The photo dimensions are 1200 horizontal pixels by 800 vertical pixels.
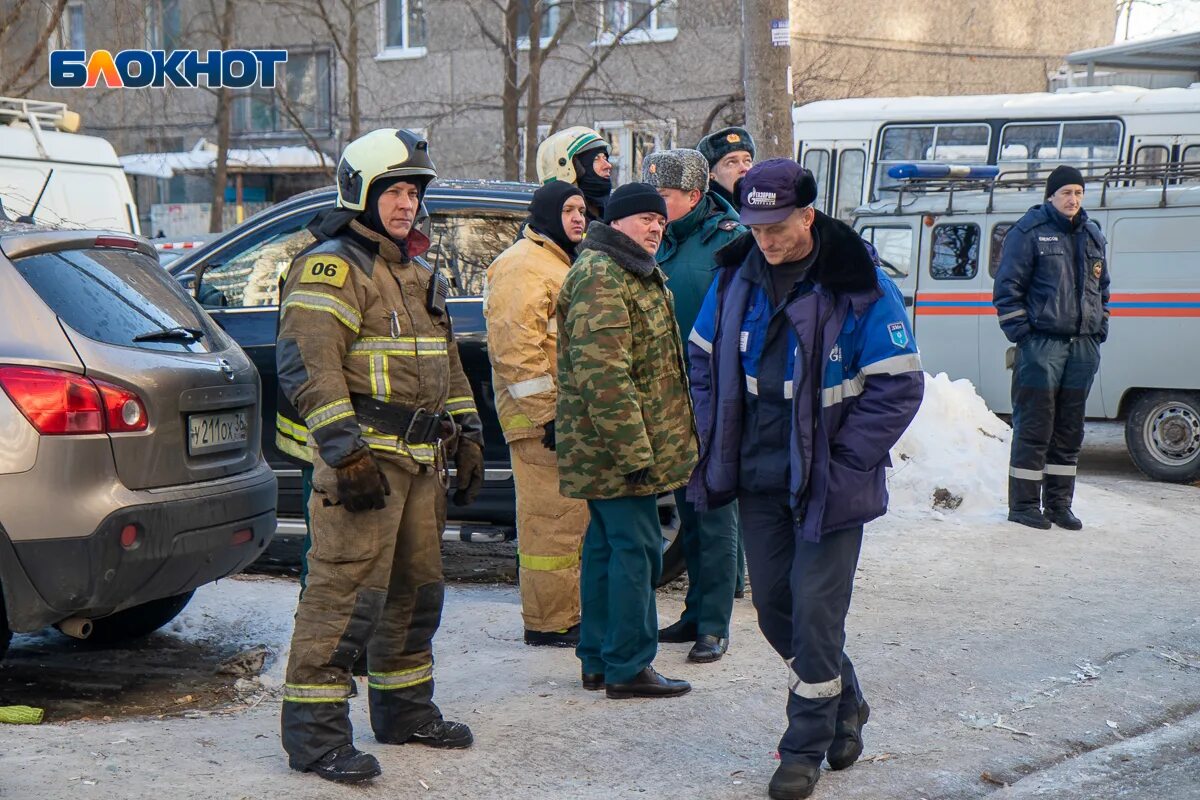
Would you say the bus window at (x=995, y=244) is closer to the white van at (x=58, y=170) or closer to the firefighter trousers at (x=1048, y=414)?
the firefighter trousers at (x=1048, y=414)

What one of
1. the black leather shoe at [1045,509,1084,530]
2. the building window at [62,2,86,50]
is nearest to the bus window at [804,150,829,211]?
the black leather shoe at [1045,509,1084,530]

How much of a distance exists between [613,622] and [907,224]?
874cm

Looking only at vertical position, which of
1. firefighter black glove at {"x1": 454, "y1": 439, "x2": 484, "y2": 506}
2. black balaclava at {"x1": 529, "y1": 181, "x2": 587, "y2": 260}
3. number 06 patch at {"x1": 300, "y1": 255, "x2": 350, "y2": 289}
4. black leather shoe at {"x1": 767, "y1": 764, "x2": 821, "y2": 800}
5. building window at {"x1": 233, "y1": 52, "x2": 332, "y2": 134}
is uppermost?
building window at {"x1": 233, "y1": 52, "x2": 332, "y2": 134}

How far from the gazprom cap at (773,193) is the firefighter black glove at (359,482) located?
4.50 feet

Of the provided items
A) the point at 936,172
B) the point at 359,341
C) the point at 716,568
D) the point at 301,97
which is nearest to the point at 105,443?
the point at 359,341

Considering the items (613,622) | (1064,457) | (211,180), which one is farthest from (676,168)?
(211,180)

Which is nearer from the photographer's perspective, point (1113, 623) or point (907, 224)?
point (1113, 623)

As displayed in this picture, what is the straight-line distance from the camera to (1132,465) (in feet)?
43.0

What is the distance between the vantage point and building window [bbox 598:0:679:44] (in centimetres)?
2523

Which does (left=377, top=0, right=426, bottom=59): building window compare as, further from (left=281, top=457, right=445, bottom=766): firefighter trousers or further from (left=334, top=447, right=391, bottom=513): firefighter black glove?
(left=334, top=447, right=391, bottom=513): firefighter black glove

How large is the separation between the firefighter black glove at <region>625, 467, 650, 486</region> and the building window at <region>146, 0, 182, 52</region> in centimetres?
2340

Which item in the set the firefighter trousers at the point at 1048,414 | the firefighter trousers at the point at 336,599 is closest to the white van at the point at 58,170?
the firefighter trousers at the point at 1048,414

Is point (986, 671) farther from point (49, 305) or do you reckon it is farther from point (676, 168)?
point (49, 305)

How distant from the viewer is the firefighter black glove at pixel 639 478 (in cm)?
542
